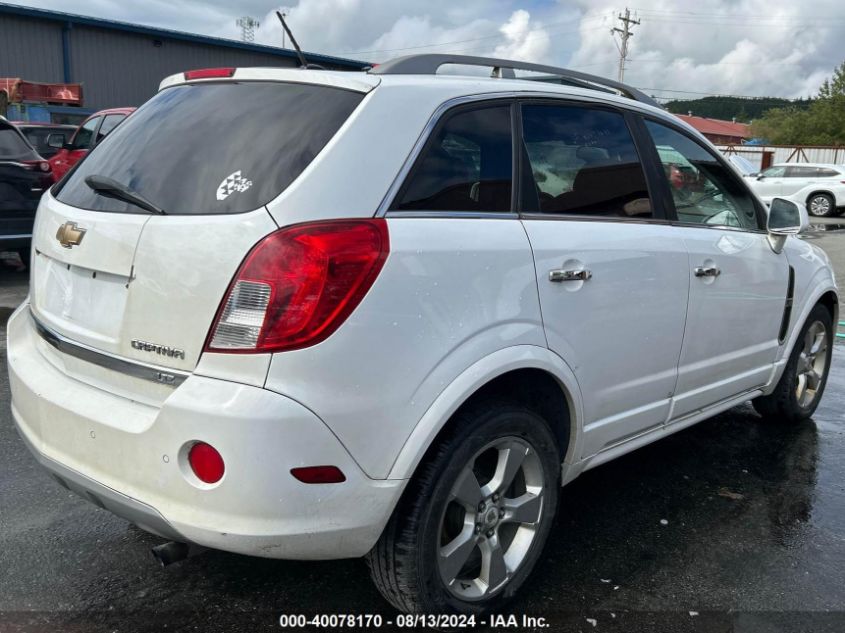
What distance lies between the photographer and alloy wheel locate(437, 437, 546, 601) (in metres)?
2.49

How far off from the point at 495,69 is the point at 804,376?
2.89 m

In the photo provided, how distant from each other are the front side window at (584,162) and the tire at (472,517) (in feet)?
2.67

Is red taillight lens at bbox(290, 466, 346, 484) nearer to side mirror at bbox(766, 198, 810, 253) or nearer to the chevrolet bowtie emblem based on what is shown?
the chevrolet bowtie emblem

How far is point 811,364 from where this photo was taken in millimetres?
4699

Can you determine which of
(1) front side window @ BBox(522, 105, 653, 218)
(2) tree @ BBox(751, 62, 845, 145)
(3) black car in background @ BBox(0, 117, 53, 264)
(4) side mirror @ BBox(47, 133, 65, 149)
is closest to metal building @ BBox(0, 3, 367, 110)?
(4) side mirror @ BBox(47, 133, 65, 149)

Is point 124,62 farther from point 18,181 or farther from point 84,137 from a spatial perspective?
point 18,181

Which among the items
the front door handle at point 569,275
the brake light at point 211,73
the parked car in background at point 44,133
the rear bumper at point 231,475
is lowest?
the rear bumper at point 231,475

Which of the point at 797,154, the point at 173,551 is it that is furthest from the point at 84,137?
the point at 797,154

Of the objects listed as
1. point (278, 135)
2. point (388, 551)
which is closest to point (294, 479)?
point (388, 551)

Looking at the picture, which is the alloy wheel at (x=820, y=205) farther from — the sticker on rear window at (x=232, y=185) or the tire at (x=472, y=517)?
the sticker on rear window at (x=232, y=185)

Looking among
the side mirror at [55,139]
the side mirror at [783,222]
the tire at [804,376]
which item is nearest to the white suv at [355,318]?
the side mirror at [783,222]

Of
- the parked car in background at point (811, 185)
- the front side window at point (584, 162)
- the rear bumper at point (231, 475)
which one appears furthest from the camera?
the parked car in background at point (811, 185)

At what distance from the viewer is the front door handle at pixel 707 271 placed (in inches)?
131

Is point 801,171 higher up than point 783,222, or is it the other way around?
point 783,222
